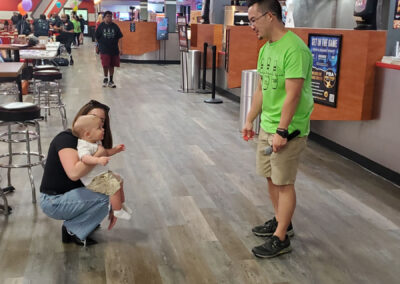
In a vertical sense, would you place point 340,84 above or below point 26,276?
above

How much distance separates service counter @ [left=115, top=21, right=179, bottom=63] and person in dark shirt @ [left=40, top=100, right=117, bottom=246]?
42.7ft

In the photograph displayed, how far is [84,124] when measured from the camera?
2.81 meters

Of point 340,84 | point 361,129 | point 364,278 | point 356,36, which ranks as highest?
point 356,36

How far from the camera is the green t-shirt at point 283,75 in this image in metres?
2.65

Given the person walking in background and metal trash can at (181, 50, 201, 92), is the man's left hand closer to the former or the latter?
metal trash can at (181, 50, 201, 92)

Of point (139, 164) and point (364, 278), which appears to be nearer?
point (364, 278)

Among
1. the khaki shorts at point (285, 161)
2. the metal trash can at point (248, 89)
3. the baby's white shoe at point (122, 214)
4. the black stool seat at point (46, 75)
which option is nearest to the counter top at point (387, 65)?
the metal trash can at point (248, 89)

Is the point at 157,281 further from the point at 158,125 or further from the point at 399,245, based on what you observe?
the point at 158,125

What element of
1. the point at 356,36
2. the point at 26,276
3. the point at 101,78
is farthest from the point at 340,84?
the point at 101,78

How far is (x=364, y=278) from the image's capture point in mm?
2830

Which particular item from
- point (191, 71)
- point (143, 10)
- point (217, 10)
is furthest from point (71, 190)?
point (143, 10)

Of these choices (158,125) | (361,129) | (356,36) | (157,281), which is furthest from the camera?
(158,125)

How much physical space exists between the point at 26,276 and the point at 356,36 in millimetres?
3561

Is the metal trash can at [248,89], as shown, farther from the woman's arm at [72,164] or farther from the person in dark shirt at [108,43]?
the person in dark shirt at [108,43]
